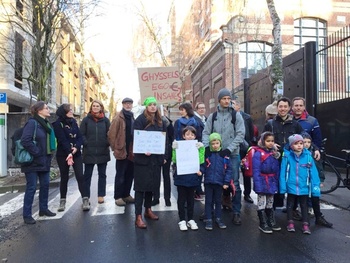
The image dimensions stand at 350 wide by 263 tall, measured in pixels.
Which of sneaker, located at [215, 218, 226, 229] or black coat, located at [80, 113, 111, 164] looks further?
black coat, located at [80, 113, 111, 164]

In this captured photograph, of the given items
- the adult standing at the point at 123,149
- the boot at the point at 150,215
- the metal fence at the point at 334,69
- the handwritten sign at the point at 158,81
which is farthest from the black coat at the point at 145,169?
the metal fence at the point at 334,69

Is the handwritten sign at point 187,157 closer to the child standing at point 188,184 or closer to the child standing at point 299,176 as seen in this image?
the child standing at point 188,184

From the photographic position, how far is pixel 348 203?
642 cm

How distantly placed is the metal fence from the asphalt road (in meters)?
5.54

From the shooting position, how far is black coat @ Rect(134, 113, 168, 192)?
16.6 ft

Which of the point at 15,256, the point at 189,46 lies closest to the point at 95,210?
the point at 15,256

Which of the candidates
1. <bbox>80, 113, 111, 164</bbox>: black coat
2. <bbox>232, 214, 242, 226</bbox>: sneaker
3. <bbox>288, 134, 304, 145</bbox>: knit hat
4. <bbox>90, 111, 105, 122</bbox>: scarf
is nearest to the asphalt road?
<bbox>232, 214, 242, 226</bbox>: sneaker

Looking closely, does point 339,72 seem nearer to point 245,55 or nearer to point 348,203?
point 348,203

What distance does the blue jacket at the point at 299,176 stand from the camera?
15.7 feet

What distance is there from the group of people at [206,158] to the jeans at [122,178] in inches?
0.8

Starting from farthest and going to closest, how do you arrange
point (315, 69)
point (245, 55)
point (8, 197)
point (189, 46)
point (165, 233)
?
point (189, 46) → point (245, 55) → point (315, 69) → point (8, 197) → point (165, 233)

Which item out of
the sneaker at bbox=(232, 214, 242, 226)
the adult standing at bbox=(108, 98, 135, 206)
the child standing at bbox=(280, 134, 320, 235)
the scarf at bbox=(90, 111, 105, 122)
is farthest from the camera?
the scarf at bbox=(90, 111, 105, 122)

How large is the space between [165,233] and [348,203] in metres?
3.99

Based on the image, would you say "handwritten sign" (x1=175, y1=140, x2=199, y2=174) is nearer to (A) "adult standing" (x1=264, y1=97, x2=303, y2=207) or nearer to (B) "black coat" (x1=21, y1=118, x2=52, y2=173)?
(A) "adult standing" (x1=264, y1=97, x2=303, y2=207)
